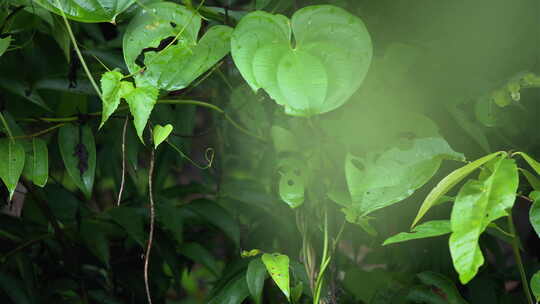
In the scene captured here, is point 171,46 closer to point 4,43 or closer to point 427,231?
point 4,43

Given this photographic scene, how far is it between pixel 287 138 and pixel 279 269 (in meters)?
0.21

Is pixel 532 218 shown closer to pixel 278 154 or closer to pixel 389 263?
pixel 278 154

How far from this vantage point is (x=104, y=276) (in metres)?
1.29

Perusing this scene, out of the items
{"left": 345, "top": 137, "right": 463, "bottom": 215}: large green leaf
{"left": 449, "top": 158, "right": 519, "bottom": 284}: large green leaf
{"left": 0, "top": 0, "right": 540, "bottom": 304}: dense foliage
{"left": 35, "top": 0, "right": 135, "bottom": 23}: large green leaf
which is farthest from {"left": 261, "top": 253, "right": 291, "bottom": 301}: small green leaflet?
{"left": 35, "top": 0, "right": 135, "bottom": 23}: large green leaf

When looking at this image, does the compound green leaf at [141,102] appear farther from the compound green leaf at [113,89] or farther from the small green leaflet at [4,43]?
the small green leaflet at [4,43]

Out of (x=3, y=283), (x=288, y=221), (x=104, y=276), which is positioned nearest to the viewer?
(x=3, y=283)

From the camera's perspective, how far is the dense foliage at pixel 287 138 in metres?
0.67

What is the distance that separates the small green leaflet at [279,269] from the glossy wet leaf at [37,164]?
318 millimetres

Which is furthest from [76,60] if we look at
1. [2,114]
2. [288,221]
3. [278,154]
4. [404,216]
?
[404,216]

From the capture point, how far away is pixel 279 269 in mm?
763

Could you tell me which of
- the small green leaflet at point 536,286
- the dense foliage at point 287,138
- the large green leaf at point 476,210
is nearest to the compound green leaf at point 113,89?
the dense foliage at point 287,138

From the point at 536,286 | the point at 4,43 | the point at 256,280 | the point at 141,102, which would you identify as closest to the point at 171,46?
the point at 141,102

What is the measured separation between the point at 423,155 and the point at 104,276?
33.0 inches

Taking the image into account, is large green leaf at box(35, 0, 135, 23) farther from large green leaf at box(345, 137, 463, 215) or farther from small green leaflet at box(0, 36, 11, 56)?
large green leaf at box(345, 137, 463, 215)
